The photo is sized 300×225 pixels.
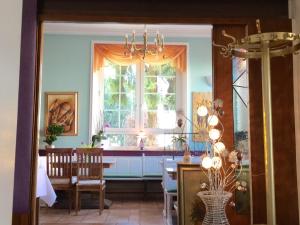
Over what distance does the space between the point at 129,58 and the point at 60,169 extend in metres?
2.53

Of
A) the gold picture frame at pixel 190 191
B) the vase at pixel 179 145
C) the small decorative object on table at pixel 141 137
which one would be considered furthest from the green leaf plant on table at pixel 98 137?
the gold picture frame at pixel 190 191

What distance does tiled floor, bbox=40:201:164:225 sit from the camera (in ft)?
13.3

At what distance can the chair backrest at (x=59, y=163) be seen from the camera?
15.5 feet

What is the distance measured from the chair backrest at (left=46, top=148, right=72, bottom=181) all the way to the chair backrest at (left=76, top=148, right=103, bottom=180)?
180 mm

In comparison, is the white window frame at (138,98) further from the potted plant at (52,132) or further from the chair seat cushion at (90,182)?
the chair seat cushion at (90,182)

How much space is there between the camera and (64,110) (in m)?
6.20

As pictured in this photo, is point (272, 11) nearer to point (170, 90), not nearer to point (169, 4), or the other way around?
point (169, 4)

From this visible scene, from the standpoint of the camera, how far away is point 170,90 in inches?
255

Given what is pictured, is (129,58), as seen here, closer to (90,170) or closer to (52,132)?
(52,132)

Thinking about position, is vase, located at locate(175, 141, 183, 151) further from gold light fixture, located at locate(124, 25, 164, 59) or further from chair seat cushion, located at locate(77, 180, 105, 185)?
chair seat cushion, located at locate(77, 180, 105, 185)

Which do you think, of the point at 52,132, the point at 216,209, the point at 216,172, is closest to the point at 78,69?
the point at 52,132

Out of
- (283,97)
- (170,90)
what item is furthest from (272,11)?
(170,90)

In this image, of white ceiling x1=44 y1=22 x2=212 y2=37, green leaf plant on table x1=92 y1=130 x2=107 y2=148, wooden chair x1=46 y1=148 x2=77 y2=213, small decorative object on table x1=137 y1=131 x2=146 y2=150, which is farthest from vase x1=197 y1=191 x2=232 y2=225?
white ceiling x1=44 y1=22 x2=212 y2=37

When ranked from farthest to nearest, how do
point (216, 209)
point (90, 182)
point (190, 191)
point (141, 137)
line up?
1. point (141, 137)
2. point (90, 182)
3. point (190, 191)
4. point (216, 209)
